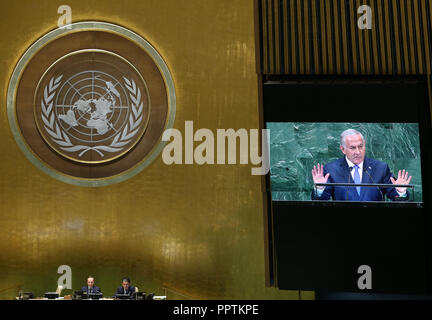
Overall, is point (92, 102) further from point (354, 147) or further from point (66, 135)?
point (354, 147)

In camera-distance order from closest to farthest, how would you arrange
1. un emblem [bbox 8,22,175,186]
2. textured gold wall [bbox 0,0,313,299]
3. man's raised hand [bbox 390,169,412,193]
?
man's raised hand [bbox 390,169,412,193] → textured gold wall [bbox 0,0,313,299] → un emblem [bbox 8,22,175,186]

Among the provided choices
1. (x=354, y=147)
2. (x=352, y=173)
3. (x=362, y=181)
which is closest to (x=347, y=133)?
(x=354, y=147)

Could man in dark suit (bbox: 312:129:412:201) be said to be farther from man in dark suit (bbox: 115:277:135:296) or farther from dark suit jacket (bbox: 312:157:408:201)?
man in dark suit (bbox: 115:277:135:296)

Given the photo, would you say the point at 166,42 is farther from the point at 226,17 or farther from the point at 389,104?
the point at 389,104

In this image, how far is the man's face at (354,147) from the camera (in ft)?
24.8

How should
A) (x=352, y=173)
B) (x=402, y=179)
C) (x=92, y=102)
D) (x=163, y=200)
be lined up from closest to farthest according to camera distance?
(x=402, y=179) < (x=352, y=173) < (x=163, y=200) < (x=92, y=102)

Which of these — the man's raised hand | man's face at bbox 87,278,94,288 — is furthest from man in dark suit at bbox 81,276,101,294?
the man's raised hand

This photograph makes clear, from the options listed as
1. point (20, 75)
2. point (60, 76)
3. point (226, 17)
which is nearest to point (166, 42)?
point (226, 17)

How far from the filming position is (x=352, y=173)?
7582mm

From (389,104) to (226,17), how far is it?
9.58 ft

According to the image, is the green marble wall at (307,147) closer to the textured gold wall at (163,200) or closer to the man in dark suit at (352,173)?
the man in dark suit at (352,173)

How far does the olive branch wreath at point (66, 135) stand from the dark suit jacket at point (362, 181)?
307cm

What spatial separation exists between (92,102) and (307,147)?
3501 millimetres

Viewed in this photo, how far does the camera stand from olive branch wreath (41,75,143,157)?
8.04 metres
